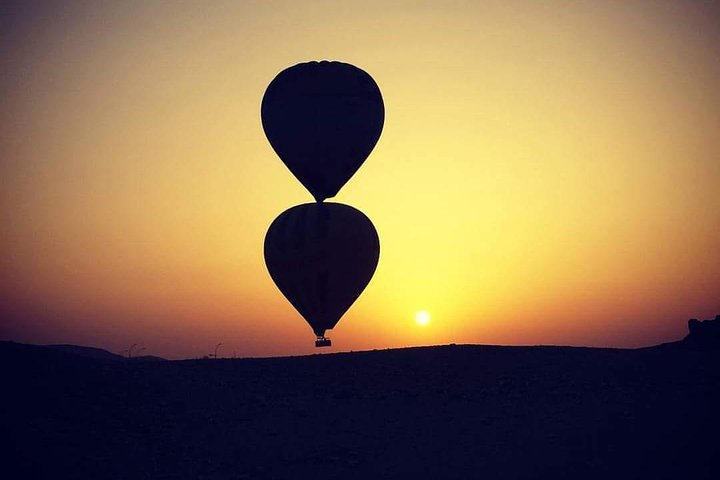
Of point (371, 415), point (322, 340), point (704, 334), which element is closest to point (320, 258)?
point (322, 340)

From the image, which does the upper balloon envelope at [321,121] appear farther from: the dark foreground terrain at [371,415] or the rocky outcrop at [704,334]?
the rocky outcrop at [704,334]

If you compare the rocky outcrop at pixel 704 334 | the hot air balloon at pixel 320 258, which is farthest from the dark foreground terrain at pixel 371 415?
the hot air balloon at pixel 320 258

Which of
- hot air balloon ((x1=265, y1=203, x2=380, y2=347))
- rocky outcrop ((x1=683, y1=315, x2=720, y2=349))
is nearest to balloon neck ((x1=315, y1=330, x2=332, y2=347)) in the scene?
hot air balloon ((x1=265, y1=203, x2=380, y2=347))

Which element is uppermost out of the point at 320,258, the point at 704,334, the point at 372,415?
the point at 320,258

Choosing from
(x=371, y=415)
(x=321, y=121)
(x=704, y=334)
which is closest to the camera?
(x=371, y=415)

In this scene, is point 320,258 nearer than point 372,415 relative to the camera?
No

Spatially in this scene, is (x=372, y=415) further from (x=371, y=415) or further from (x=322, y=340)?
(x=322, y=340)

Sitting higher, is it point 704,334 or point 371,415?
point 704,334
